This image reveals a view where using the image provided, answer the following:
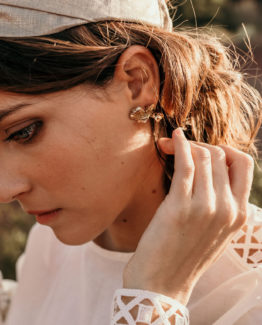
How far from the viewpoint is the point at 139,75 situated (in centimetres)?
179

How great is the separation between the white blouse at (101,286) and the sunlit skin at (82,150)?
1.23 feet

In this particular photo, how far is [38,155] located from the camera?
1684 millimetres

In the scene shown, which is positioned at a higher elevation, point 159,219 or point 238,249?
point 159,219

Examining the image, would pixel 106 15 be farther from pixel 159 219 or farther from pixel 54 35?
pixel 159 219

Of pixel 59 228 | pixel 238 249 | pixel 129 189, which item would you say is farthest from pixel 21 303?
pixel 238 249

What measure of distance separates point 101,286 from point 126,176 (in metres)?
0.70

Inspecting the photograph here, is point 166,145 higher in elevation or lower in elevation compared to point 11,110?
lower

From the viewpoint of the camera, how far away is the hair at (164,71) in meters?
1.60

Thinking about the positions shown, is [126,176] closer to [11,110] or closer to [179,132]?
[179,132]

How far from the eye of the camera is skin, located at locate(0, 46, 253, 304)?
64.6 inches

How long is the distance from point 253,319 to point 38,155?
99 centimetres

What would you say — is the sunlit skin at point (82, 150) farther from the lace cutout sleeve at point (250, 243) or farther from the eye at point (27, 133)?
the lace cutout sleeve at point (250, 243)

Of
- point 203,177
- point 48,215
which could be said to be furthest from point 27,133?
point 203,177

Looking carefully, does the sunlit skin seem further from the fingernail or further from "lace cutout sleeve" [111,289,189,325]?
"lace cutout sleeve" [111,289,189,325]
